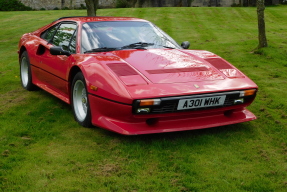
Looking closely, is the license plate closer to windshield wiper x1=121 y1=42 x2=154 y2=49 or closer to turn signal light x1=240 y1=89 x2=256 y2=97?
turn signal light x1=240 y1=89 x2=256 y2=97

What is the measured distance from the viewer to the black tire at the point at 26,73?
6.46 meters

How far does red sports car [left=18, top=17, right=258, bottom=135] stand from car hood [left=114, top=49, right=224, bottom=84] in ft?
0.03

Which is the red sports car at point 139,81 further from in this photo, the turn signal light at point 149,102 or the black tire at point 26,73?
the black tire at point 26,73

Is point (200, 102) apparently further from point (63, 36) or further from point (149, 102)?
point (63, 36)

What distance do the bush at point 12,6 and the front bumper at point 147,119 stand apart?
32.1m

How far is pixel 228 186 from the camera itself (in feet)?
10.3

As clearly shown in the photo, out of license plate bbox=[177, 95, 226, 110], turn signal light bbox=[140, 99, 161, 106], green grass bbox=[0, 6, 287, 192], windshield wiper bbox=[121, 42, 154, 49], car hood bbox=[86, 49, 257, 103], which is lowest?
green grass bbox=[0, 6, 287, 192]

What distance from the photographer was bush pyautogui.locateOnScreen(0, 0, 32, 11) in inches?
1332

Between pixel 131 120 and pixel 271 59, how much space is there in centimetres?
619

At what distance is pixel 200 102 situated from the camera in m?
4.08

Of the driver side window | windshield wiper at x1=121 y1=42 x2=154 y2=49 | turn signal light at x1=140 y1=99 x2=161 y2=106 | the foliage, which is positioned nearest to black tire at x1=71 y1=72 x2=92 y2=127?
the driver side window

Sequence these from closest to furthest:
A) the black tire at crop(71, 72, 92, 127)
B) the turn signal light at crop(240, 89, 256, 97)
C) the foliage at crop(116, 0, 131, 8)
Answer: the turn signal light at crop(240, 89, 256, 97)
the black tire at crop(71, 72, 92, 127)
the foliage at crop(116, 0, 131, 8)

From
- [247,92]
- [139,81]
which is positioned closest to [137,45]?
[139,81]

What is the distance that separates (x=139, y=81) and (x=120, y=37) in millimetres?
1295
